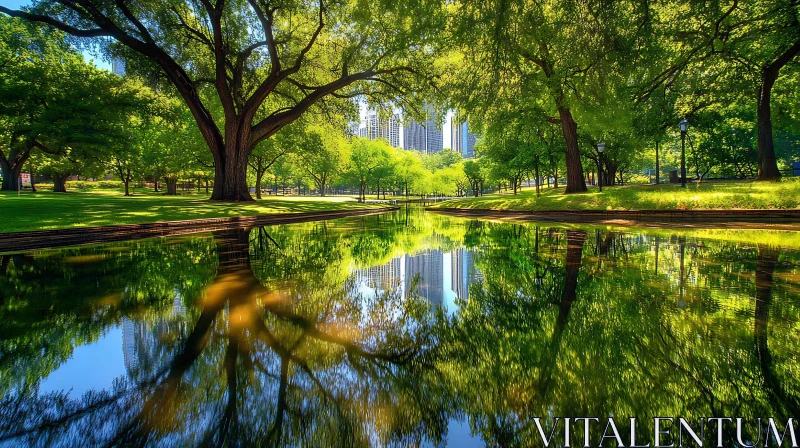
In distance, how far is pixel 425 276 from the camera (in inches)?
240

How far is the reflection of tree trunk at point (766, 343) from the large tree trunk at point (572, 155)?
1914 centimetres

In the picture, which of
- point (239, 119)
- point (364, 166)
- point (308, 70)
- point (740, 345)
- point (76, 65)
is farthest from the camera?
point (364, 166)

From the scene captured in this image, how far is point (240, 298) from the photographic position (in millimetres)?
4508

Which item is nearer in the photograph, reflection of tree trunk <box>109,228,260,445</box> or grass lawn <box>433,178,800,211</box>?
reflection of tree trunk <box>109,228,260,445</box>

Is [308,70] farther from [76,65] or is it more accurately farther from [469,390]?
[469,390]

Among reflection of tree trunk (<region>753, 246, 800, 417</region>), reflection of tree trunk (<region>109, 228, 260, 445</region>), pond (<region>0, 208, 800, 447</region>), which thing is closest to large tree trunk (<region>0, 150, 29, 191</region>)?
pond (<region>0, 208, 800, 447</region>)

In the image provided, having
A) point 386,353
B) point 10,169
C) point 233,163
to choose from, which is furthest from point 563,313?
point 10,169

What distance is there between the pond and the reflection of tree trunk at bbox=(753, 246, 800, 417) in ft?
0.05

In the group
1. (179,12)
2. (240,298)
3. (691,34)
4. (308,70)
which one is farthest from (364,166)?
(240,298)

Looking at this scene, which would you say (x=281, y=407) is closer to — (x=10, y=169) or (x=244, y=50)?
(x=244, y=50)

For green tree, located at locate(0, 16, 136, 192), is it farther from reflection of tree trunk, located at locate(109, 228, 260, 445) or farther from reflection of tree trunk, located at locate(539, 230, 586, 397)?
reflection of tree trunk, located at locate(539, 230, 586, 397)

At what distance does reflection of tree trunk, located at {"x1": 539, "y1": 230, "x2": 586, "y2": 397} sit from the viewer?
2551mm

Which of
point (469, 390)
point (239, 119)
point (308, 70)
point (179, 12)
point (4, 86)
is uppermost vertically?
point (179, 12)

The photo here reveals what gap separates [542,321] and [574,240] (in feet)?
22.6
